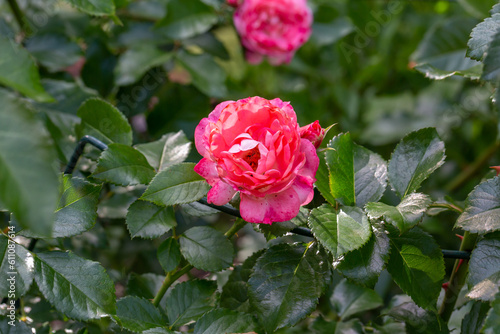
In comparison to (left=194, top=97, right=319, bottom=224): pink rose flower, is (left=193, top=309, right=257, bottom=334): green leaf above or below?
below

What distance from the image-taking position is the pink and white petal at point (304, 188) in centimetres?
50

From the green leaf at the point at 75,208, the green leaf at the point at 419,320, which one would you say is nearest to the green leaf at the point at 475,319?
the green leaf at the point at 419,320

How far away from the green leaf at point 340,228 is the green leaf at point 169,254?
0.19 metres

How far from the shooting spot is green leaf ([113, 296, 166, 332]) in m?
0.54

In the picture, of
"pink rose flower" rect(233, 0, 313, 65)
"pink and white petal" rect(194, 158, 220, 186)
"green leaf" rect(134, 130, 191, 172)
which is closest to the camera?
"pink and white petal" rect(194, 158, 220, 186)

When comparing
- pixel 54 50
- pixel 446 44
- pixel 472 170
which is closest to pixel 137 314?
pixel 54 50

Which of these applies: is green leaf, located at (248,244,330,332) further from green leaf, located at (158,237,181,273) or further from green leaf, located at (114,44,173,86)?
green leaf, located at (114,44,173,86)

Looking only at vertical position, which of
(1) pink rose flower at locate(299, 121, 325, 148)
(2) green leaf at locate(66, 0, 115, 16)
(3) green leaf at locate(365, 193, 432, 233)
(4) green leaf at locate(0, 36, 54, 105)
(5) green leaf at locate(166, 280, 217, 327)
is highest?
(2) green leaf at locate(66, 0, 115, 16)

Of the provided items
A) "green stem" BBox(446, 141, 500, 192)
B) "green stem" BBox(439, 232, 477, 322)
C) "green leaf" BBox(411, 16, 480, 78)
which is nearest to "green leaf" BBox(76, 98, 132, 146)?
"green stem" BBox(439, 232, 477, 322)

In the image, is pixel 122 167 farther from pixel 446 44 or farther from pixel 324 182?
pixel 446 44

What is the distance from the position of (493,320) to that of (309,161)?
0.74 ft

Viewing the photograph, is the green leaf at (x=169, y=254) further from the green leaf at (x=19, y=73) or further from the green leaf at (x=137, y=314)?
the green leaf at (x=19, y=73)

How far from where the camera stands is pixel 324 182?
0.56 meters

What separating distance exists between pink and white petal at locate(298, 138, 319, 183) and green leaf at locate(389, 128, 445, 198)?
13cm
